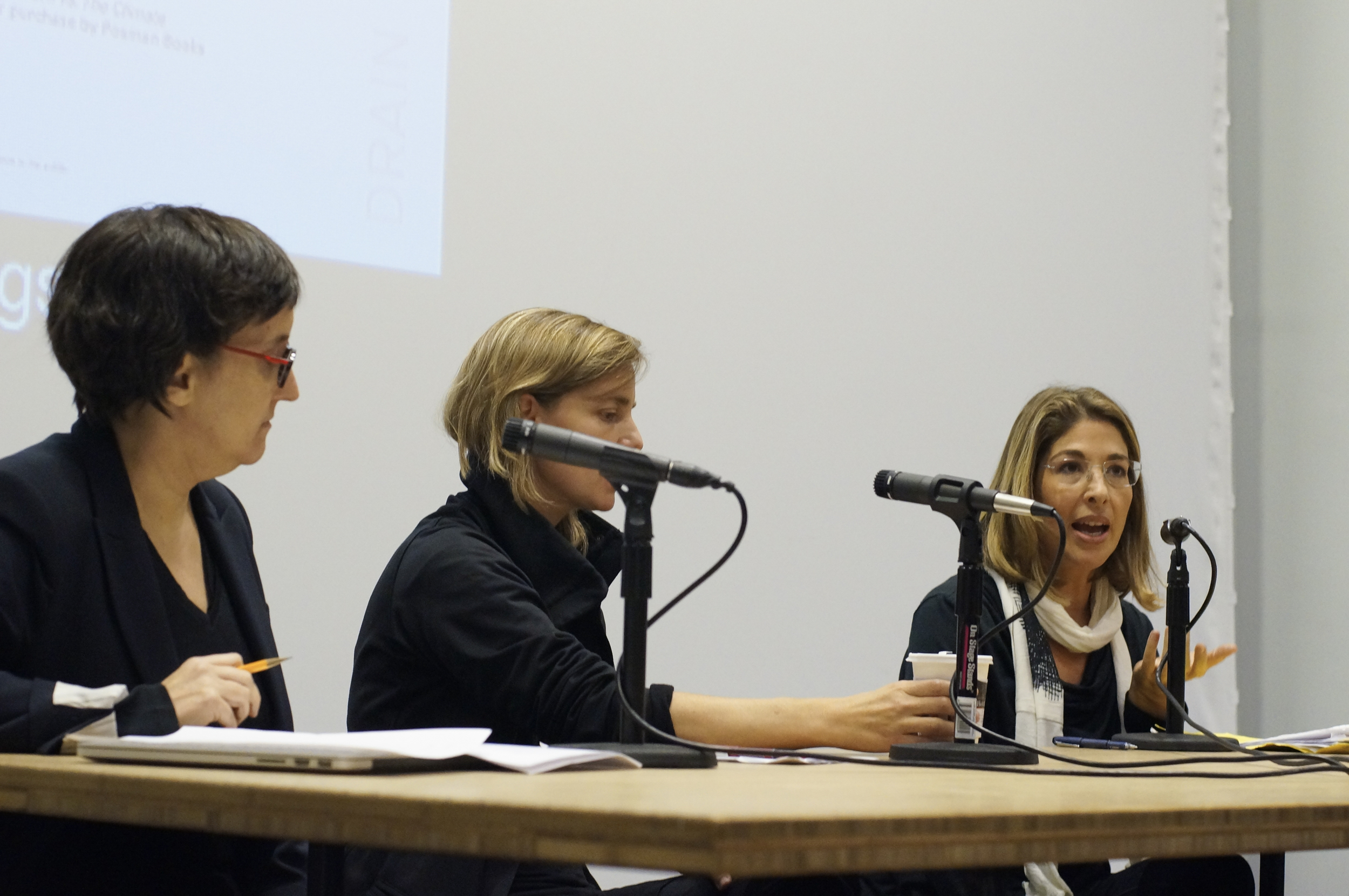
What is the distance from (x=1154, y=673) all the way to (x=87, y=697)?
1.67m

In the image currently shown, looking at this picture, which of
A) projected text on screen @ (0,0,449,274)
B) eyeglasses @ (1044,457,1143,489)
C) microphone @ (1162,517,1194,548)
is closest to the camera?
microphone @ (1162,517,1194,548)

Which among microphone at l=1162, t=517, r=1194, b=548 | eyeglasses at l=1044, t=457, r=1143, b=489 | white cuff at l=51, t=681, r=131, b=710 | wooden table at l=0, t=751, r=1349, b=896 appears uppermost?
eyeglasses at l=1044, t=457, r=1143, b=489

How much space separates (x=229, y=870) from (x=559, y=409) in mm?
715

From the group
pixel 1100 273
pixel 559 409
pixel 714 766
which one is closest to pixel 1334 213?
pixel 1100 273

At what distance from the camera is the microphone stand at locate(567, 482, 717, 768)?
1.33m

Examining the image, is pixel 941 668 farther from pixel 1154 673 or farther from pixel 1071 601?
pixel 1071 601

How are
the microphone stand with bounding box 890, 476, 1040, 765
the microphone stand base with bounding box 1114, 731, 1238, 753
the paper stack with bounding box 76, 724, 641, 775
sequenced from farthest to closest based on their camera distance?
the microphone stand base with bounding box 1114, 731, 1238, 753 < the microphone stand with bounding box 890, 476, 1040, 765 < the paper stack with bounding box 76, 724, 641, 775

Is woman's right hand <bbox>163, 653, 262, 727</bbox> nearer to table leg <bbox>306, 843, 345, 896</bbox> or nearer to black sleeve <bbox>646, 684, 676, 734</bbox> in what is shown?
table leg <bbox>306, 843, 345, 896</bbox>

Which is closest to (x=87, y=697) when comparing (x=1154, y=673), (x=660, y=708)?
(x=660, y=708)

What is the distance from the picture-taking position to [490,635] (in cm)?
157

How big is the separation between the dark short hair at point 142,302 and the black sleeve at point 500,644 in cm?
36

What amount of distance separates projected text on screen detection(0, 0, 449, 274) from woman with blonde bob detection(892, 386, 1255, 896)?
1249 millimetres

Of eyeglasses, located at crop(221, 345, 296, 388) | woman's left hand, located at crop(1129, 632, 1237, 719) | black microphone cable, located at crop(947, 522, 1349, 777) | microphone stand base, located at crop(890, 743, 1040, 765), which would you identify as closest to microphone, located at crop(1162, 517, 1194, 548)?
woman's left hand, located at crop(1129, 632, 1237, 719)

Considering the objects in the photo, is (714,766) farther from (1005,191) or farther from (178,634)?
(1005,191)
